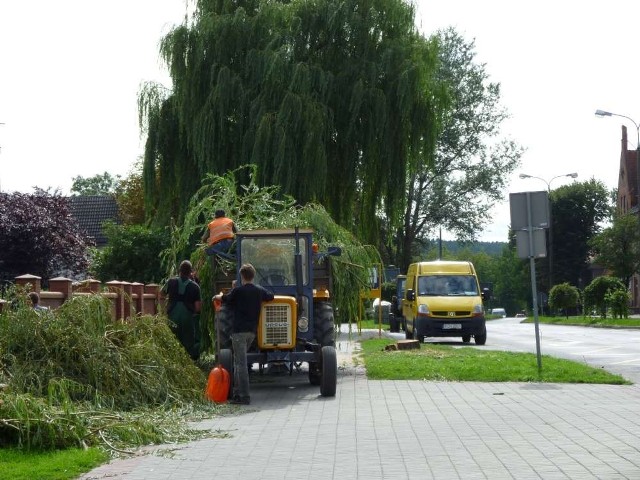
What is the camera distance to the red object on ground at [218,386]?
14906 mm

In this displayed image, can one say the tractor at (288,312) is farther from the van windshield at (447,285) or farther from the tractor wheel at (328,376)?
the van windshield at (447,285)

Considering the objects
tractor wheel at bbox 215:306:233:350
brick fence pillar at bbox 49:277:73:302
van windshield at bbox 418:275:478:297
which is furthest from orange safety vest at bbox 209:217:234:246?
van windshield at bbox 418:275:478:297

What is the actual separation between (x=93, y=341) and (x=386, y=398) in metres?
4.06

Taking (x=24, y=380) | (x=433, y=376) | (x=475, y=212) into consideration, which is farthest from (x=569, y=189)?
(x=24, y=380)

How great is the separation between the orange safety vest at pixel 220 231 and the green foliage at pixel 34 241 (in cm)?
3113

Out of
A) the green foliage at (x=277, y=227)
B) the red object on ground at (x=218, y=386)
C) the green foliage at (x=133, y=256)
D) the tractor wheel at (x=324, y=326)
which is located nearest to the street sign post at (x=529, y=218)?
the green foliage at (x=277, y=227)

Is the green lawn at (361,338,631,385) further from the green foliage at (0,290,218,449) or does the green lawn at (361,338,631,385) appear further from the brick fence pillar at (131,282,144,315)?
the green foliage at (0,290,218,449)

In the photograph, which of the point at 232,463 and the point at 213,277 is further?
the point at 213,277

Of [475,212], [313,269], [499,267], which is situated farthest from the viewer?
[499,267]

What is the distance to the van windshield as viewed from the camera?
34.3 m

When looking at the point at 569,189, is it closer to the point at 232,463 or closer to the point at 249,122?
the point at 249,122

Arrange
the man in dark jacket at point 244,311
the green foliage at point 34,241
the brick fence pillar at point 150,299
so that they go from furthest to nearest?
1. the green foliage at point 34,241
2. the brick fence pillar at point 150,299
3. the man in dark jacket at point 244,311

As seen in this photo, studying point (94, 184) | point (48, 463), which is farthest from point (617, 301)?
point (94, 184)

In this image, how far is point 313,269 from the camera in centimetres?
1839
